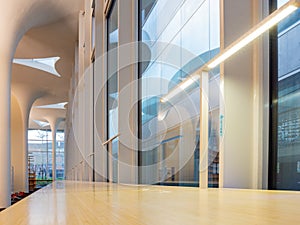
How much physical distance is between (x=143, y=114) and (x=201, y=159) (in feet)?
4.68

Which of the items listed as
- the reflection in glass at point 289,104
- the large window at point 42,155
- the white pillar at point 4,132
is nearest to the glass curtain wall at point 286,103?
the reflection in glass at point 289,104

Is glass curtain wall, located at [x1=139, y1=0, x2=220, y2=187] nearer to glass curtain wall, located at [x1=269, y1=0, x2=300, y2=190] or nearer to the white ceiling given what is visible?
glass curtain wall, located at [x1=269, y1=0, x2=300, y2=190]

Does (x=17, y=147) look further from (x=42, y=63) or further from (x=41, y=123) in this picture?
(x=41, y=123)

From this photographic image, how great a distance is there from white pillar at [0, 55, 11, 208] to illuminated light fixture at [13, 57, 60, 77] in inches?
242

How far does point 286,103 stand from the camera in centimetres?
121

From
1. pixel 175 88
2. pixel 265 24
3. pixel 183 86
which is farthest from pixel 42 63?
pixel 265 24

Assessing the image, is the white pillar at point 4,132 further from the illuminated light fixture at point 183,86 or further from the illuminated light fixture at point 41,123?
the illuminated light fixture at point 41,123

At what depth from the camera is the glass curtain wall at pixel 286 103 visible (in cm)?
115

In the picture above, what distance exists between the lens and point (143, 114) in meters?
2.89

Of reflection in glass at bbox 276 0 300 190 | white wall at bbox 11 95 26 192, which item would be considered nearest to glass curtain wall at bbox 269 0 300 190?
reflection in glass at bbox 276 0 300 190

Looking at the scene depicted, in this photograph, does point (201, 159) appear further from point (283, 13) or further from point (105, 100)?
point (105, 100)

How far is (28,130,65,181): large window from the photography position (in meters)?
19.3

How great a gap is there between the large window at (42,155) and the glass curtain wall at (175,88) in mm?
17272

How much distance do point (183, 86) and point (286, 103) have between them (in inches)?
25.9
